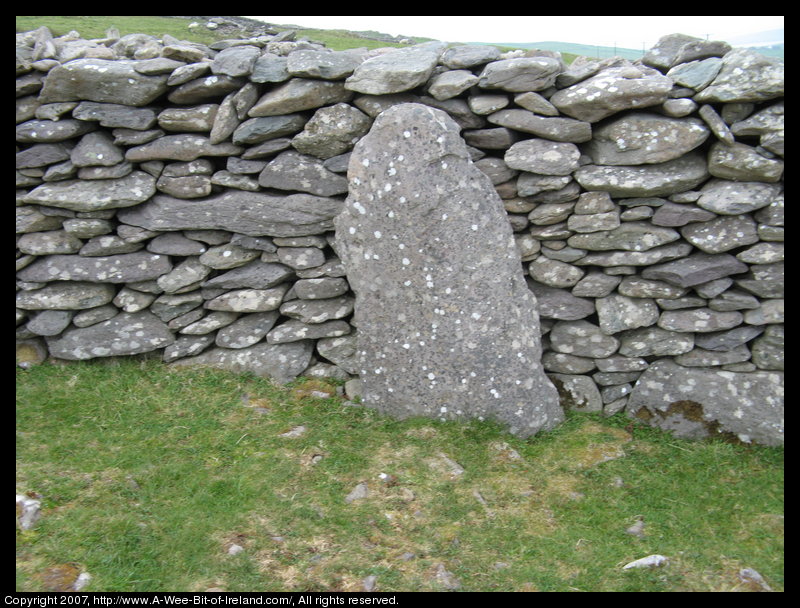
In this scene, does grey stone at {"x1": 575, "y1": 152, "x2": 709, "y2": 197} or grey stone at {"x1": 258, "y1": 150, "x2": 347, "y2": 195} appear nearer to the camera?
grey stone at {"x1": 575, "y1": 152, "x2": 709, "y2": 197}

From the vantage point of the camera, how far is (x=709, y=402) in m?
5.81

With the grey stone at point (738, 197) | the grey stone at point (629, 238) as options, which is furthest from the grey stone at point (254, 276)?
the grey stone at point (738, 197)

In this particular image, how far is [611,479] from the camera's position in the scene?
5383 mm

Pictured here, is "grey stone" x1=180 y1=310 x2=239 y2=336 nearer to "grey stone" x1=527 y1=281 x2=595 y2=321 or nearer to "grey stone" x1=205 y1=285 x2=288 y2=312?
"grey stone" x1=205 y1=285 x2=288 y2=312

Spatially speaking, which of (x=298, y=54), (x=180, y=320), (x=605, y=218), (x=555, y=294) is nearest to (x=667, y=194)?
(x=605, y=218)

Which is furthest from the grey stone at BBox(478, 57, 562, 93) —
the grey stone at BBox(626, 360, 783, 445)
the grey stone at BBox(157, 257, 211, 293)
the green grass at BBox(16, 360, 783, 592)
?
the grey stone at BBox(157, 257, 211, 293)

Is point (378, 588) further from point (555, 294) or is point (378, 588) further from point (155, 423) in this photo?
point (555, 294)

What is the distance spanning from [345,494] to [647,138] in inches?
154

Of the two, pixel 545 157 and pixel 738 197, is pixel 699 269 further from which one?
pixel 545 157

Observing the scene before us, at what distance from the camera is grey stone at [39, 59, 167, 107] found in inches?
238

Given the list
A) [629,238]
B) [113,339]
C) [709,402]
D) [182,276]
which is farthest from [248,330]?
[709,402]

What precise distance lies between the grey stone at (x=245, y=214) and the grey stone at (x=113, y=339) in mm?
1047

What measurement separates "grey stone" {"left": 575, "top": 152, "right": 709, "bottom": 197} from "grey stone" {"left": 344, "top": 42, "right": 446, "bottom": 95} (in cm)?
171

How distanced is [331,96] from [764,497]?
504 cm
